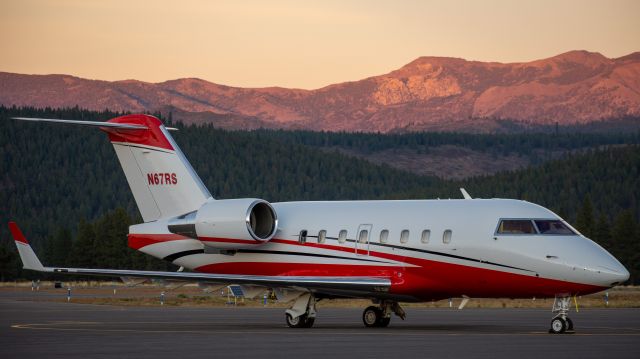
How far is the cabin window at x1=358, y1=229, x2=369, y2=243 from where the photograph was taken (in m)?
31.8

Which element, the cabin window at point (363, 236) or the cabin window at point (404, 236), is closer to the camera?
the cabin window at point (404, 236)

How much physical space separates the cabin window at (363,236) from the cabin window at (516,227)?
417 cm

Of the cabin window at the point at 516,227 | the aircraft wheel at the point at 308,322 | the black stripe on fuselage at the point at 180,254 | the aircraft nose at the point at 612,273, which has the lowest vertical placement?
the aircraft wheel at the point at 308,322

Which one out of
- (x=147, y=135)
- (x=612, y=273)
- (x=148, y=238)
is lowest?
(x=148, y=238)

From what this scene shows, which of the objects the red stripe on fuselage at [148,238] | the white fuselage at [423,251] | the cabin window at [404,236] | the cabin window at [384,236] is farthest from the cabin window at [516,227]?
the red stripe on fuselage at [148,238]

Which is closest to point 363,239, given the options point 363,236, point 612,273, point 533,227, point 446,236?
point 363,236

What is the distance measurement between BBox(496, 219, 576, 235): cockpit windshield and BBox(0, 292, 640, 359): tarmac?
266 cm

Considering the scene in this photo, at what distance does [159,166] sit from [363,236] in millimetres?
7495

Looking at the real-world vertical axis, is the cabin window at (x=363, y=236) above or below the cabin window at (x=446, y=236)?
below

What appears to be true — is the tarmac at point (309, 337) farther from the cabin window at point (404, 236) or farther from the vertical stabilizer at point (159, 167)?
the vertical stabilizer at point (159, 167)

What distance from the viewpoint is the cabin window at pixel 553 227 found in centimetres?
2889

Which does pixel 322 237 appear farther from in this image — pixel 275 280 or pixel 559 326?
pixel 559 326

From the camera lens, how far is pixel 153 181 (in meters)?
35.2

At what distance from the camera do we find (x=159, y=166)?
35.1 meters
